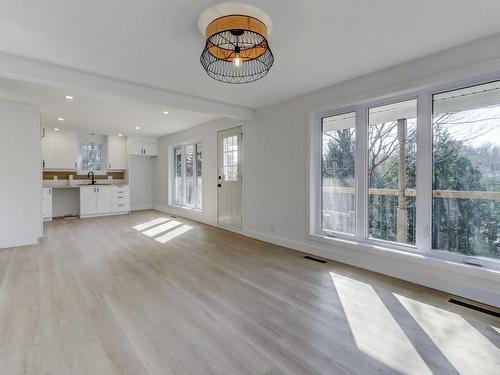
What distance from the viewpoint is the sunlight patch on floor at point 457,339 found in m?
1.54

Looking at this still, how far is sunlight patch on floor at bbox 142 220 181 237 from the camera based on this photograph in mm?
5031

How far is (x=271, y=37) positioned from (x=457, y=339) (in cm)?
274

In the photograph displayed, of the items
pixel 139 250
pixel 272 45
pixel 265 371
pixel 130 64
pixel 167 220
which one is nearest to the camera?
pixel 265 371

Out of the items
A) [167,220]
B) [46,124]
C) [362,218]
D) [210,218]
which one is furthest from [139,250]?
[46,124]

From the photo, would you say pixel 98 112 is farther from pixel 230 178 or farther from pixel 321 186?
pixel 321 186

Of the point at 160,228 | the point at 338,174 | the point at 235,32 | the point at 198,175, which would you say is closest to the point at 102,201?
the point at 160,228

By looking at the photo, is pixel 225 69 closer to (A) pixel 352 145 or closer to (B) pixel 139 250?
(A) pixel 352 145

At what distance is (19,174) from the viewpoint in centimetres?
412

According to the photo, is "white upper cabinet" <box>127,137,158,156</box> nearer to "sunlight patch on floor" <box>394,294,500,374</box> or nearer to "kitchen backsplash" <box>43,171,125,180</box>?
"kitchen backsplash" <box>43,171,125,180</box>

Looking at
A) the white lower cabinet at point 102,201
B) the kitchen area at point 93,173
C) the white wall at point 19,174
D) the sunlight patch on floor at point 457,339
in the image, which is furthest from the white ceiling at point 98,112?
the sunlight patch on floor at point 457,339

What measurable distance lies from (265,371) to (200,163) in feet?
18.0

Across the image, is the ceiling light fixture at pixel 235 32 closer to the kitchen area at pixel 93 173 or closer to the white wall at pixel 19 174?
the white wall at pixel 19 174

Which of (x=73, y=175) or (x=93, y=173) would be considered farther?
(x=93, y=173)

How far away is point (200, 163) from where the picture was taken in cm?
652
